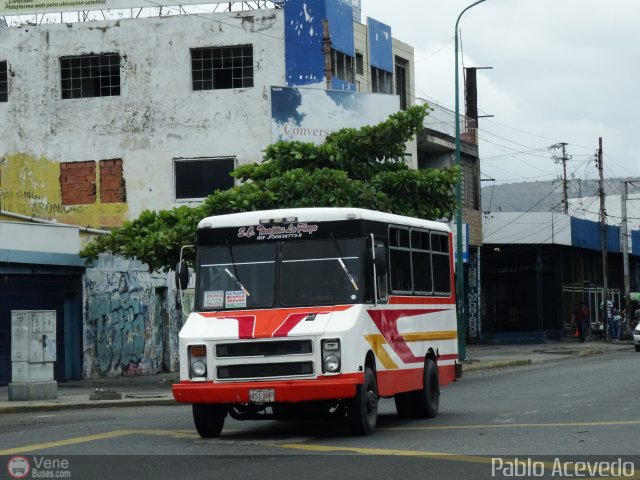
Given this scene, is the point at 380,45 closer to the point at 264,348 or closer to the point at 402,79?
the point at 402,79

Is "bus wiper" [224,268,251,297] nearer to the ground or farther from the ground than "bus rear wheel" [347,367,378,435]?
farther from the ground

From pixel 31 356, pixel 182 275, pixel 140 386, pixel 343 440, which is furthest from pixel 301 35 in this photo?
pixel 343 440

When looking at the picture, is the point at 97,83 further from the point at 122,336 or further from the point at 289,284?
the point at 289,284

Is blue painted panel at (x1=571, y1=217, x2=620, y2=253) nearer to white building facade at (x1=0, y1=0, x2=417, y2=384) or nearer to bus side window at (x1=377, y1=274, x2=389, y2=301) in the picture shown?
white building facade at (x1=0, y1=0, x2=417, y2=384)

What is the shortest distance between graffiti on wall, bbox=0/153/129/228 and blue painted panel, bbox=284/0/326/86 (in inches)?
284

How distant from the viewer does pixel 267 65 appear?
4319 cm

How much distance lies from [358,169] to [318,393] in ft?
50.0

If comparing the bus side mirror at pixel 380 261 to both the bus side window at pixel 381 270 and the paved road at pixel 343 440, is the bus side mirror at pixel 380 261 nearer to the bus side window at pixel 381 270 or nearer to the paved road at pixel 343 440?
the bus side window at pixel 381 270

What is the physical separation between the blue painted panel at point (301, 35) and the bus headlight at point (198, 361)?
27.8m

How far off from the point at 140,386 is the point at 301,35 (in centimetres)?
1678

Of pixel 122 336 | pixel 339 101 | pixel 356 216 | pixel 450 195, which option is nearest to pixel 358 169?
pixel 450 195

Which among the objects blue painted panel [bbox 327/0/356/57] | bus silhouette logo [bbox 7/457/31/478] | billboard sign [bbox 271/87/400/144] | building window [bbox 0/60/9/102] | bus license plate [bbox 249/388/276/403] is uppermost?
blue painted panel [bbox 327/0/356/57]

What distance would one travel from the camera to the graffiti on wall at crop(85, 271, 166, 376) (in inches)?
1298

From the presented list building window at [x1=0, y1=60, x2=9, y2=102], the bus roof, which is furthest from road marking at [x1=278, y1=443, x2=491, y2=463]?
building window at [x1=0, y1=60, x2=9, y2=102]
